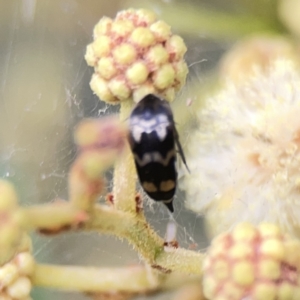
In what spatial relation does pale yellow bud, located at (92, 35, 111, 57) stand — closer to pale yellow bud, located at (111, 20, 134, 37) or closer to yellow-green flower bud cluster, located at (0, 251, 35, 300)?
pale yellow bud, located at (111, 20, 134, 37)

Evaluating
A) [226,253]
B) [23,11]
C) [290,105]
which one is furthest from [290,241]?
[23,11]

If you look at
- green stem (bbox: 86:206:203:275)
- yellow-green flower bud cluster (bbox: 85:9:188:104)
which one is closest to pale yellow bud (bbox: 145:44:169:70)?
yellow-green flower bud cluster (bbox: 85:9:188:104)

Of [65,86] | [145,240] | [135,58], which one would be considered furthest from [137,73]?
[65,86]

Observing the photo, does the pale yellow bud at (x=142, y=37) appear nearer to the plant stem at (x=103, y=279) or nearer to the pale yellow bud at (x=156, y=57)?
the pale yellow bud at (x=156, y=57)

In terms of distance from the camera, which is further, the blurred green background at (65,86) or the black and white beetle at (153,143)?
the blurred green background at (65,86)

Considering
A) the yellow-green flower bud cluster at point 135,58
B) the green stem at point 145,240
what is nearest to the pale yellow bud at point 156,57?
the yellow-green flower bud cluster at point 135,58

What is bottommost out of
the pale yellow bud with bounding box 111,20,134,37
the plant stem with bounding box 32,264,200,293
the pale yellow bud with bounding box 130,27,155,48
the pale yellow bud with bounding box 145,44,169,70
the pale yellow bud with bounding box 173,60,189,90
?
the plant stem with bounding box 32,264,200,293

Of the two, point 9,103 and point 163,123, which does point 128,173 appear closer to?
point 163,123
